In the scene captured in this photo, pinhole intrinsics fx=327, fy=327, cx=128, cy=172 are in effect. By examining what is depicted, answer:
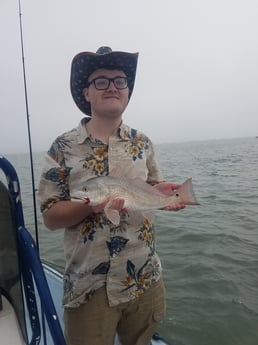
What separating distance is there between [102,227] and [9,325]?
35.8 inches

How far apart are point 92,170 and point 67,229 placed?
17.3 inches

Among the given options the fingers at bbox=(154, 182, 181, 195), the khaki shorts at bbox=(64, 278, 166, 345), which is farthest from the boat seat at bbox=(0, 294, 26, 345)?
the fingers at bbox=(154, 182, 181, 195)

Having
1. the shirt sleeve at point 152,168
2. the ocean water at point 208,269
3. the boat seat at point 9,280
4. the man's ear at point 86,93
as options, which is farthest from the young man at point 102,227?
the ocean water at point 208,269

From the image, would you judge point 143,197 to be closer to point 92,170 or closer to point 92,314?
point 92,170

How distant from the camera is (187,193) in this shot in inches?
91.0

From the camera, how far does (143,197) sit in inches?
88.1

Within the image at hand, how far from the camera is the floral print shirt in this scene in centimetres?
215

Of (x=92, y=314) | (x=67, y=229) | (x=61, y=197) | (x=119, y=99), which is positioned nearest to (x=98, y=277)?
(x=92, y=314)

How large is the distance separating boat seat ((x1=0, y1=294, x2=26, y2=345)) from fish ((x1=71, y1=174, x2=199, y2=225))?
0.95 meters

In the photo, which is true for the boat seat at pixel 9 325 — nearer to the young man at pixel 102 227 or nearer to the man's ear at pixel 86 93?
the young man at pixel 102 227

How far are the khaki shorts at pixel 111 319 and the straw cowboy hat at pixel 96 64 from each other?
4.86 ft

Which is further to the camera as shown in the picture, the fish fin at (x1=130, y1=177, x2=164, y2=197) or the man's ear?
the man's ear

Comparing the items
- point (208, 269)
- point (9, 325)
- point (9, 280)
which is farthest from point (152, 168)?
point (208, 269)

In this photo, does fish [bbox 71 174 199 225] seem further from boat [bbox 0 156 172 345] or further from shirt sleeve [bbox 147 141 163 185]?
boat [bbox 0 156 172 345]
